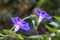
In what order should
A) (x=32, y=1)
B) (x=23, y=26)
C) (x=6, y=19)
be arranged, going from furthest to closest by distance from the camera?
(x=32, y=1), (x=6, y=19), (x=23, y=26)

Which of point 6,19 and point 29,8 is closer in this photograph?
point 6,19

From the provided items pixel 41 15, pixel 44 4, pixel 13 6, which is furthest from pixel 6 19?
pixel 41 15

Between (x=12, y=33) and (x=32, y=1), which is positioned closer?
(x=12, y=33)

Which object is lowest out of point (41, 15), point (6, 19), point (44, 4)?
point (41, 15)

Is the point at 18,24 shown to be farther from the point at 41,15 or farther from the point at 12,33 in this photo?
the point at 41,15

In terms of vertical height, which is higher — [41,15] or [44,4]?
[44,4]

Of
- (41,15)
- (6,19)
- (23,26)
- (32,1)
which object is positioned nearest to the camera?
(23,26)

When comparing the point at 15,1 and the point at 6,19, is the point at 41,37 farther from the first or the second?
the point at 15,1

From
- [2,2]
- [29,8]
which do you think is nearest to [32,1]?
[29,8]

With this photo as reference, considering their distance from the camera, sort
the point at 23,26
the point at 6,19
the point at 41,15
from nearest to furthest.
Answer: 1. the point at 23,26
2. the point at 41,15
3. the point at 6,19
